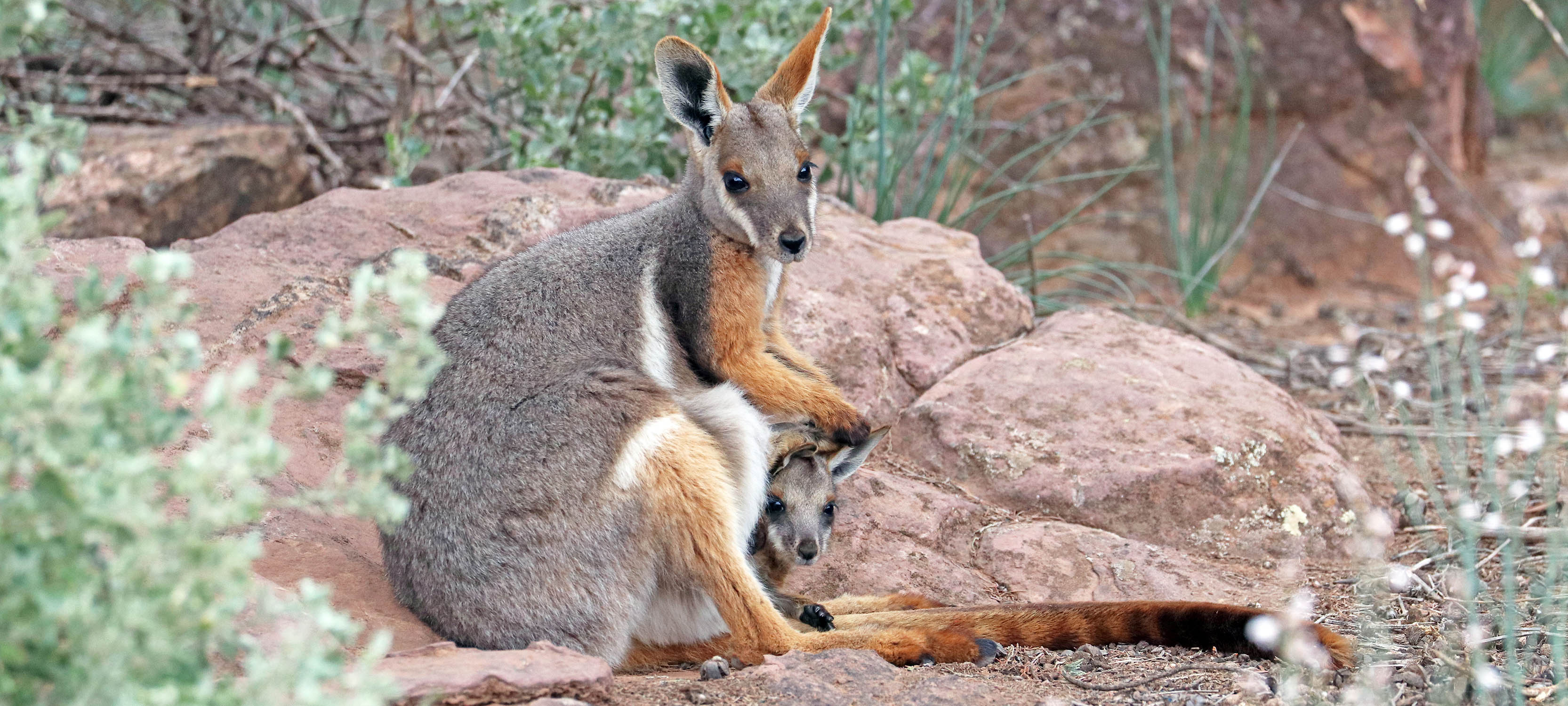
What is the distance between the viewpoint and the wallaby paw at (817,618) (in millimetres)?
3971

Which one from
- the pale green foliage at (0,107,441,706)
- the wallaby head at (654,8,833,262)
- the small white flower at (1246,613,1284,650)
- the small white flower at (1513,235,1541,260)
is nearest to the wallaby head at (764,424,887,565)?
the wallaby head at (654,8,833,262)

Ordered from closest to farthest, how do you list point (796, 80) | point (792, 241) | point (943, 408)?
point (792, 241), point (796, 80), point (943, 408)

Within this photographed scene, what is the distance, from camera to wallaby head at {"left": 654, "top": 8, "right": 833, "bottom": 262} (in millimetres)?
4145

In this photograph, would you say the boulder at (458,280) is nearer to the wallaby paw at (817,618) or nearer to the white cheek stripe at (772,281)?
the white cheek stripe at (772,281)

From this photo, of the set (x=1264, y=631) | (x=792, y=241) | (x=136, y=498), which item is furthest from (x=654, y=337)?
(x=136, y=498)

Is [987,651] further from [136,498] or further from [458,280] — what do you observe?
[458,280]

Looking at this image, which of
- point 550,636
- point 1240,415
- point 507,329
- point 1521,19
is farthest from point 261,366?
point 1521,19

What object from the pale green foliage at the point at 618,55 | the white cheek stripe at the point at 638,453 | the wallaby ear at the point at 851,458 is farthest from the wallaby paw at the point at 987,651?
the pale green foliage at the point at 618,55

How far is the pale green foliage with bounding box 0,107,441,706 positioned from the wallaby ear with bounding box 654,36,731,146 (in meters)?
2.27

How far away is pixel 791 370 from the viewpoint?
14.2ft

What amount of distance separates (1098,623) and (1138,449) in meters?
1.35

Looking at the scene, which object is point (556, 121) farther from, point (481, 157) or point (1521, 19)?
point (1521, 19)

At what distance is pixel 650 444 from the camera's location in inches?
138

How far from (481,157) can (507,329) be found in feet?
15.3
